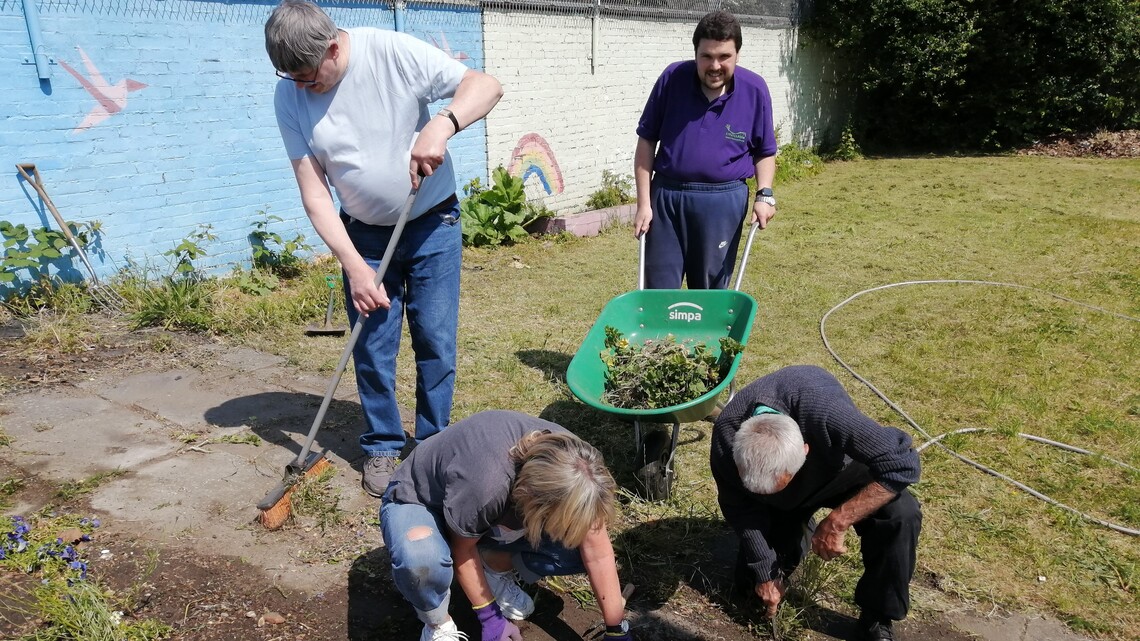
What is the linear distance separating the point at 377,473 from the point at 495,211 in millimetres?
4439

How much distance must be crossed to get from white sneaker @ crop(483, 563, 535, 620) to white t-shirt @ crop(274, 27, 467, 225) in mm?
1346

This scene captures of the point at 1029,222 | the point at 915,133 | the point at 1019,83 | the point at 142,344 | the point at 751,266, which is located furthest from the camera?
the point at 915,133

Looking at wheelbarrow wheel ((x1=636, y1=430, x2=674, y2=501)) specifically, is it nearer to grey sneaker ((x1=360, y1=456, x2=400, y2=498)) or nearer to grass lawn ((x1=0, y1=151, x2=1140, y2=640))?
grass lawn ((x1=0, y1=151, x2=1140, y2=640))

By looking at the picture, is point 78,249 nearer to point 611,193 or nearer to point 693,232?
point 693,232

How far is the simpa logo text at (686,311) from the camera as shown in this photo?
3.60m

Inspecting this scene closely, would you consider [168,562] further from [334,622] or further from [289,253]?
[289,253]

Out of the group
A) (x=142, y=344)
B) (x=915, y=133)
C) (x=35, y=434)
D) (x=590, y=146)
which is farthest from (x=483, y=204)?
(x=915, y=133)

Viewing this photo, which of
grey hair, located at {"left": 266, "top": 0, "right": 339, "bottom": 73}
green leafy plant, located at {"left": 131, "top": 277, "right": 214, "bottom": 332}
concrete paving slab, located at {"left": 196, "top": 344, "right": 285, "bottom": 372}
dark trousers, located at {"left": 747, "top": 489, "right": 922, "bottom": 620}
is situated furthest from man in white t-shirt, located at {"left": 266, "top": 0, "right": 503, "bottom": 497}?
green leafy plant, located at {"left": 131, "top": 277, "right": 214, "bottom": 332}

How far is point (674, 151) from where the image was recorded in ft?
12.5

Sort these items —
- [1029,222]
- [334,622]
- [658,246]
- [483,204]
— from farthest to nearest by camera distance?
[1029,222]
[483,204]
[658,246]
[334,622]

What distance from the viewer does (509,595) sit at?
2600mm

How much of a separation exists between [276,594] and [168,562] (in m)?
0.42

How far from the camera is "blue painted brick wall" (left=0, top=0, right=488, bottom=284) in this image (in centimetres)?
473

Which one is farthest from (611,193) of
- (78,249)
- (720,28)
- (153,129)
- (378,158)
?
(378,158)
